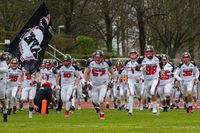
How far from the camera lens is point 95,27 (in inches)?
2368

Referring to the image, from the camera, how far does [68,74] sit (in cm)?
2370

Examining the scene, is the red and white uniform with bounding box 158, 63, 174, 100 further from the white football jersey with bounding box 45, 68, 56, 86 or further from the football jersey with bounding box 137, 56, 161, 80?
the white football jersey with bounding box 45, 68, 56, 86

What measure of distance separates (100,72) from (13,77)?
583 cm

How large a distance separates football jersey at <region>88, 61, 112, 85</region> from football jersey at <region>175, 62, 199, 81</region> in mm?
4537

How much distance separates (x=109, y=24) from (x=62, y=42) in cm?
845

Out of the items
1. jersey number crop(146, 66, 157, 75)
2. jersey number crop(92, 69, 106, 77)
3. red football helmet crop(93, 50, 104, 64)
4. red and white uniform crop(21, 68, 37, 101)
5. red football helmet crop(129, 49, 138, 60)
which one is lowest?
red and white uniform crop(21, 68, 37, 101)

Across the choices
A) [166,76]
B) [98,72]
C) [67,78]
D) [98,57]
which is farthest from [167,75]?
[98,57]

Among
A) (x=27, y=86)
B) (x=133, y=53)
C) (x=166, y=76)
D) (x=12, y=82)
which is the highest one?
(x=133, y=53)

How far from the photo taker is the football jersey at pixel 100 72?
21656 millimetres

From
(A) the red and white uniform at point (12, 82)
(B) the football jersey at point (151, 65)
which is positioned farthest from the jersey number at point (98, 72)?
(A) the red and white uniform at point (12, 82)

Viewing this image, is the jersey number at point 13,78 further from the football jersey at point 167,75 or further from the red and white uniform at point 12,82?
the football jersey at point 167,75

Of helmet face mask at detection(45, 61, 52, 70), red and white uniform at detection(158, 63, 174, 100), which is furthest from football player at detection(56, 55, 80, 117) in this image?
helmet face mask at detection(45, 61, 52, 70)

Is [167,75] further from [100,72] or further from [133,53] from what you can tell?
[100,72]

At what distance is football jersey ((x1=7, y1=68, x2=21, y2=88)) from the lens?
26.2 meters
